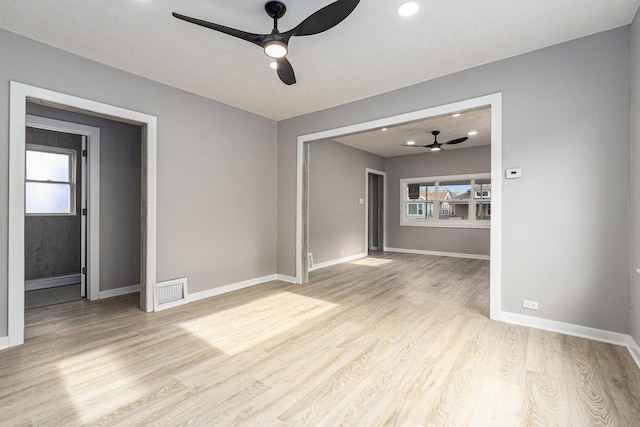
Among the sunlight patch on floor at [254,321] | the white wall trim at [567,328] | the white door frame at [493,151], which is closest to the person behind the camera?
the white wall trim at [567,328]

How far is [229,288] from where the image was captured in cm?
432

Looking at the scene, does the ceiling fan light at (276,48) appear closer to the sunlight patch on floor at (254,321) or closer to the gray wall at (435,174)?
the sunlight patch on floor at (254,321)

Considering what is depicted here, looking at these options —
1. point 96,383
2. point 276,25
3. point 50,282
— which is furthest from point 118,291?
point 276,25

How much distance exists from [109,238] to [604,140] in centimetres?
568

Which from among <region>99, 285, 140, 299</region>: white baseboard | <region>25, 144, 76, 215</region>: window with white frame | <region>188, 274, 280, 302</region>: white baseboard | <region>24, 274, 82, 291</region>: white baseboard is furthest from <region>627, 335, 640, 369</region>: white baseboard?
<region>25, 144, 76, 215</region>: window with white frame

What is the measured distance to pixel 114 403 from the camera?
1791mm

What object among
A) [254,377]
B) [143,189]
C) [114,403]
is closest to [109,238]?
[143,189]

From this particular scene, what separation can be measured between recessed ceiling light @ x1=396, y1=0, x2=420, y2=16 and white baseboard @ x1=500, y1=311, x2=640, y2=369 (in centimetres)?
295

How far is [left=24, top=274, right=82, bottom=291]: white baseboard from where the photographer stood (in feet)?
14.5

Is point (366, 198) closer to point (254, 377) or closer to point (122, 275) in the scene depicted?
point (122, 275)

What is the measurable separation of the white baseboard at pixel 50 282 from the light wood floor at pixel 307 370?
4.68 feet

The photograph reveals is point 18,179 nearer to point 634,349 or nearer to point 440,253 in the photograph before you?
point 634,349

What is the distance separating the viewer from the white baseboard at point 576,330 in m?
2.44

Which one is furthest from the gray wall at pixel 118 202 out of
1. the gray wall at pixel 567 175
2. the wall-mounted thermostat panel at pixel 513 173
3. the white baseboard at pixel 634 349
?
the white baseboard at pixel 634 349
